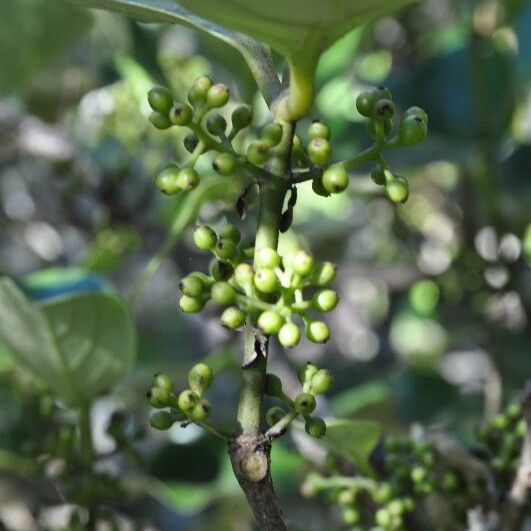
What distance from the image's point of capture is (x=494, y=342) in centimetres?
142

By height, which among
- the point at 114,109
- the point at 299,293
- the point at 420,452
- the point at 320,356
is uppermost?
the point at 299,293

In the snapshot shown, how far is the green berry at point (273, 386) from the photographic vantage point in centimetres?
55

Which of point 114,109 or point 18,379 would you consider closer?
point 18,379

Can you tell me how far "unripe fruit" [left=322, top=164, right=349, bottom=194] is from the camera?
54 centimetres

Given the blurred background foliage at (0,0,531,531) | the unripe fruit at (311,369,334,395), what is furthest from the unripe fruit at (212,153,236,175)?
the blurred background foliage at (0,0,531,531)

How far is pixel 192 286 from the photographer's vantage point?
1.82 ft

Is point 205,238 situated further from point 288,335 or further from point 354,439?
point 354,439

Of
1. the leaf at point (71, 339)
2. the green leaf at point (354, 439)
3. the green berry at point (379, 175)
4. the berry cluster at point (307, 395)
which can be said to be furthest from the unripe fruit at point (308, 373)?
the leaf at point (71, 339)

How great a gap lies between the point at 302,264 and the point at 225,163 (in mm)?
65

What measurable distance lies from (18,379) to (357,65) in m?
0.93

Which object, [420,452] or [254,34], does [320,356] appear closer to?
[420,452]

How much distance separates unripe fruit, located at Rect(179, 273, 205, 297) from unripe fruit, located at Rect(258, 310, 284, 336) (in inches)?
1.9

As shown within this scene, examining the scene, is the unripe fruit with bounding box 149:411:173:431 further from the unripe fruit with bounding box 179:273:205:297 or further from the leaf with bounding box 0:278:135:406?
the leaf with bounding box 0:278:135:406

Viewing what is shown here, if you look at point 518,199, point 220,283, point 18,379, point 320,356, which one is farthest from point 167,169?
point 320,356
